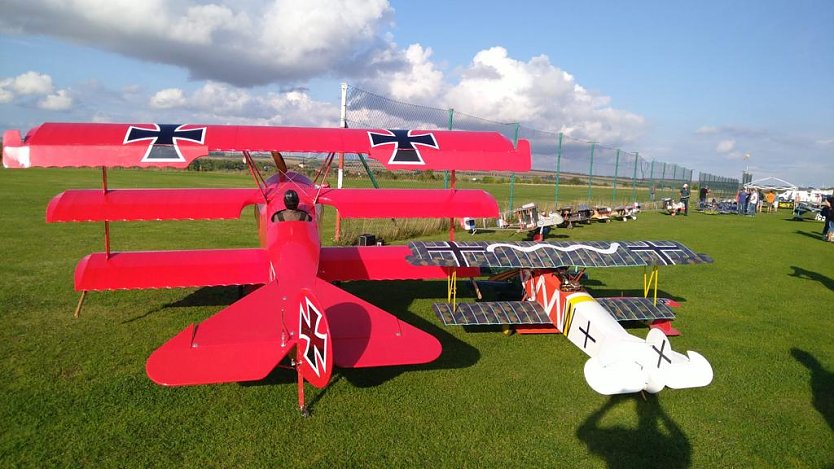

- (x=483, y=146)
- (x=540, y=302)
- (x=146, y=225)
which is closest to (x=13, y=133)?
(x=483, y=146)

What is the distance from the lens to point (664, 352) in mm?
4246

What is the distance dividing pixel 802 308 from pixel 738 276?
2463 millimetres

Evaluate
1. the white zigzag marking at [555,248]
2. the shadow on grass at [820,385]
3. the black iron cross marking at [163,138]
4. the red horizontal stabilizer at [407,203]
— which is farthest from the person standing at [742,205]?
the black iron cross marking at [163,138]

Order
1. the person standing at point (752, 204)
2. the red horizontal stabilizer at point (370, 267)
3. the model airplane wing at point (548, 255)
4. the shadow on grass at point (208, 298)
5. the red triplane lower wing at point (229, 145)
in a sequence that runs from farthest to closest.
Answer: the person standing at point (752, 204) → the shadow on grass at point (208, 298) → the red horizontal stabilizer at point (370, 267) → the model airplane wing at point (548, 255) → the red triplane lower wing at point (229, 145)

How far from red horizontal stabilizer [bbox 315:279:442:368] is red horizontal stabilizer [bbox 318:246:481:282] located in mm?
2157

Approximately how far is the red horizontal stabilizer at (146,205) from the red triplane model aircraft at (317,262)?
2 centimetres

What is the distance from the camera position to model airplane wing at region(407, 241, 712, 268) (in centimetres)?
578

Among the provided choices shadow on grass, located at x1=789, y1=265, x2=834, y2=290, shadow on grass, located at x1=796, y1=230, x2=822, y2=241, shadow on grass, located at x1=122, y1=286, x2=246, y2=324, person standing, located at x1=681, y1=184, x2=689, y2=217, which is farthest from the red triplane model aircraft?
person standing, located at x1=681, y1=184, x2=689, y2=217

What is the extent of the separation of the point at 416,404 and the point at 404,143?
3.53m

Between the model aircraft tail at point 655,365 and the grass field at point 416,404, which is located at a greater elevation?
the model aircraft tail at point 655,365

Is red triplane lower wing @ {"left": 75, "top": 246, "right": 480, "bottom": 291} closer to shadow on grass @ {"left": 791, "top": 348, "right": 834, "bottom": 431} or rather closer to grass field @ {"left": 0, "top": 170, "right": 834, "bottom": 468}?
grass field @ {"left": 0, "top": 170, "right": 834, "bottom": 468}

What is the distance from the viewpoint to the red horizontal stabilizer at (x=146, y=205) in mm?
6016

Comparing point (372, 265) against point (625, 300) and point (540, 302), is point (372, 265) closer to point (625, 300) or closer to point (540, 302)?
point (540, 302)

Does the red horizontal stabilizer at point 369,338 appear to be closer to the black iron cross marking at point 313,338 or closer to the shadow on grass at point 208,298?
the black iron cross marking at point 313,338
